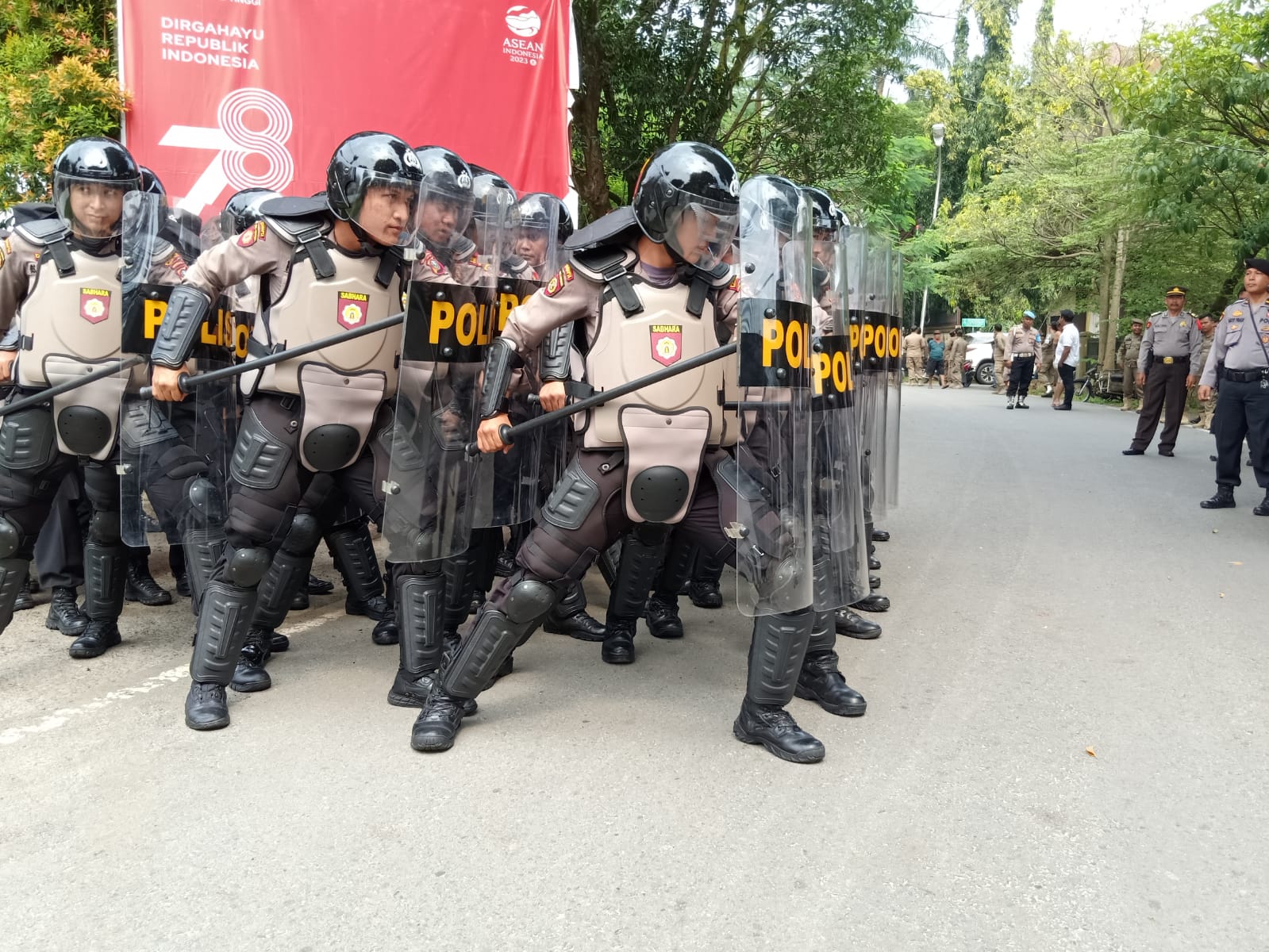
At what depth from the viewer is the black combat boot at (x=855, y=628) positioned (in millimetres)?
4508

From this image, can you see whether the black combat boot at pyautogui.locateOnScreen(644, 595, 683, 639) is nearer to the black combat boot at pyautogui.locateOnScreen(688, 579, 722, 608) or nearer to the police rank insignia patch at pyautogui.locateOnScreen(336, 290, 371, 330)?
the black combat boot at pyautogui.locateOnScreen(688, 579, 722, 608)

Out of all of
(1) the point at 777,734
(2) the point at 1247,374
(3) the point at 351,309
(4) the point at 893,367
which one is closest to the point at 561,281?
(3) the point at 351,309

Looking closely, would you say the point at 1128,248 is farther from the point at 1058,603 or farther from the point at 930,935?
the point at 930,935

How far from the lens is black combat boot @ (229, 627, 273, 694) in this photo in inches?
147

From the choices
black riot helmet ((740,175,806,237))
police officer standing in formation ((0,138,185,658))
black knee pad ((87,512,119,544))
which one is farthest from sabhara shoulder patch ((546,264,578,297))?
black knee pad ((87,512,119,544))

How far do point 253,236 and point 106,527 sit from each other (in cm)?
161

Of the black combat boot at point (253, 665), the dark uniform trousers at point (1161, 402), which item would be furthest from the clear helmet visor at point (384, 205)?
the dark uniform trousers at point (1161, 402)

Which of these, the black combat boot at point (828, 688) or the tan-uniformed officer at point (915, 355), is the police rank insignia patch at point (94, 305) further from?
the tan-uniformed officer at point (915, 355)

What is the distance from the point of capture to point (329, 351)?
343 cm

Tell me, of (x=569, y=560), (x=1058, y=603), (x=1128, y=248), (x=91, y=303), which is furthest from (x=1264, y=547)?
(x=1128, y=248)

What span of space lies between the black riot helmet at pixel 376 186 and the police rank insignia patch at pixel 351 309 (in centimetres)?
23

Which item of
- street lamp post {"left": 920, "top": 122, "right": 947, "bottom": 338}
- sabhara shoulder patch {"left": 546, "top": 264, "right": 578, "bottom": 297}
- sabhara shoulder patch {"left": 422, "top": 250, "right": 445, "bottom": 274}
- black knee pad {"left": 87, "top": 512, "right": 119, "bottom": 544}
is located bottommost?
black knee pad {"left": 87, "top": 512, "right": 119, "bottom": 544}

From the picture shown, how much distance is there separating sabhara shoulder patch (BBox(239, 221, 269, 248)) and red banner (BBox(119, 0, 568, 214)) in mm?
3091

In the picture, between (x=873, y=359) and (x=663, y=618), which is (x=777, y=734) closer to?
(x=663, y=618)
